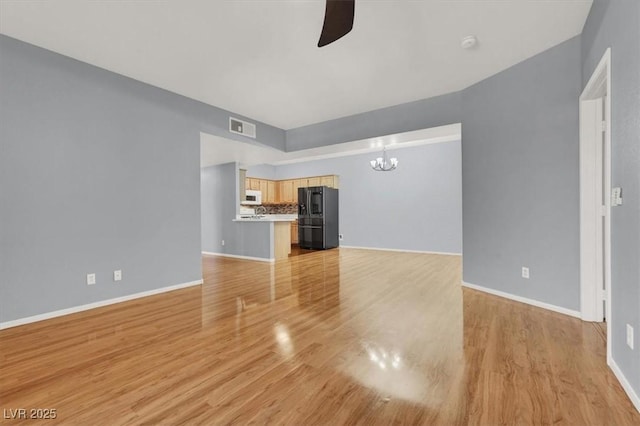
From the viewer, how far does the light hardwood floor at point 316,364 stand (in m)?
1.50

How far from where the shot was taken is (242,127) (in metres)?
4.97

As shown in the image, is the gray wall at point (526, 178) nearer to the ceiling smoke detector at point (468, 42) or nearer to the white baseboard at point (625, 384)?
the ceiling smoke detector at point (468, 42)

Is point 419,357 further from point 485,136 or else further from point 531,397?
point 485,136

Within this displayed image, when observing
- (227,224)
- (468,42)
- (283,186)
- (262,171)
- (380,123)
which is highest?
(468,42)

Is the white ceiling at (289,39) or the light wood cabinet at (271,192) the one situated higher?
the white ceiling at (289,39)

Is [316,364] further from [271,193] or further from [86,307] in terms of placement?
[271,193]

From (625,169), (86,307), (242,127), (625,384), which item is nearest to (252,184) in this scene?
(242,127)

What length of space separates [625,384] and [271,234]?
5176mm

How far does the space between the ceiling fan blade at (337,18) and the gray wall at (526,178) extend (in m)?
2.50

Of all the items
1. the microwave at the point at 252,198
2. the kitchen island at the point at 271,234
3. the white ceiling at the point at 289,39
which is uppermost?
the white ceiling at the point at 289,39

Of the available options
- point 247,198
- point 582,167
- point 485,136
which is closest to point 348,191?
point 247,198

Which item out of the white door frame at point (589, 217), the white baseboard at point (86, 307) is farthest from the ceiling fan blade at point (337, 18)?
the white baseboard at point (86, 307)

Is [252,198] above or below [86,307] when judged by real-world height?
above

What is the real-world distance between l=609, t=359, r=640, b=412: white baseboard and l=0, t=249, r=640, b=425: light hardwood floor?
0.03m
